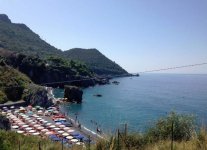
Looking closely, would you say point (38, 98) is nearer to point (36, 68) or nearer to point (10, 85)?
point (10, 85)

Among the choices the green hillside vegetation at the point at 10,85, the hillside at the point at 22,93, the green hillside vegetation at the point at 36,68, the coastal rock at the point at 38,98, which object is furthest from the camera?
the green hillside vegetation at the point at 36,68

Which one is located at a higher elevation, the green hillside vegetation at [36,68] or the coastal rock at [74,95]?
the green hillside vegetation at [36,68]

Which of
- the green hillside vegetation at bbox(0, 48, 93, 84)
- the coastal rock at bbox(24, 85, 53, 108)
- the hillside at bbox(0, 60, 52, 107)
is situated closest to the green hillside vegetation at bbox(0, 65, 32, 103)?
the hillside at bbox(0, 60, 52, 107)

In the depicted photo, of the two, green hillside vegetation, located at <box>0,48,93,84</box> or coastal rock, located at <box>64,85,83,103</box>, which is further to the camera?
green hillside vegetation, located at <box>0,48,93,84</box>

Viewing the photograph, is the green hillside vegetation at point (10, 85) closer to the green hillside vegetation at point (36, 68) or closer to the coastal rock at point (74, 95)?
the coastal rock at point (74, 95)

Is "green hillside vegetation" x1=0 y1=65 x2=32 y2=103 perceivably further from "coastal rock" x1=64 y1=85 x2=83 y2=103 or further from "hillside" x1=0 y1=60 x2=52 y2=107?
"coastal rock" x1=64 y1=85 x2=83 y2=103

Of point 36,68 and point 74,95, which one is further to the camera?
point 36,68

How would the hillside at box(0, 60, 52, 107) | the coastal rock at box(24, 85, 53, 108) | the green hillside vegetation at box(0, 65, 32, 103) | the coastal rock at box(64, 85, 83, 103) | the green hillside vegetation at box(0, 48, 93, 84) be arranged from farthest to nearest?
1. the green hillside vegetation at box(0, 48, 93, 84)
2. the coastal rock at box(64, 85, 83, 103)
3. the green hillside vegetation at box(0, 65, 32, 103)
4. the hillside at box(0, 60, 52, 107)
5. the coastal rock at box(24, 85, 53, 108)

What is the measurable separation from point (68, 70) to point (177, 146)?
126743 mm

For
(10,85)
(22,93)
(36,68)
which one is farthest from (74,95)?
(36,68)

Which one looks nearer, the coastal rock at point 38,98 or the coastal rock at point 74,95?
the coastal rock at point 38,98

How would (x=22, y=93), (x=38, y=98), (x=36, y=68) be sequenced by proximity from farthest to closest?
(x=36, y=68) < (x=22, y=93) < (x=38, y=98)

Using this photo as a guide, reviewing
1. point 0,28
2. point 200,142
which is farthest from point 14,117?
point 0,28

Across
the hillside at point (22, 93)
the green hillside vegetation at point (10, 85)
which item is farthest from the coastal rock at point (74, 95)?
the green hillside vegetation at point (10, 85)
